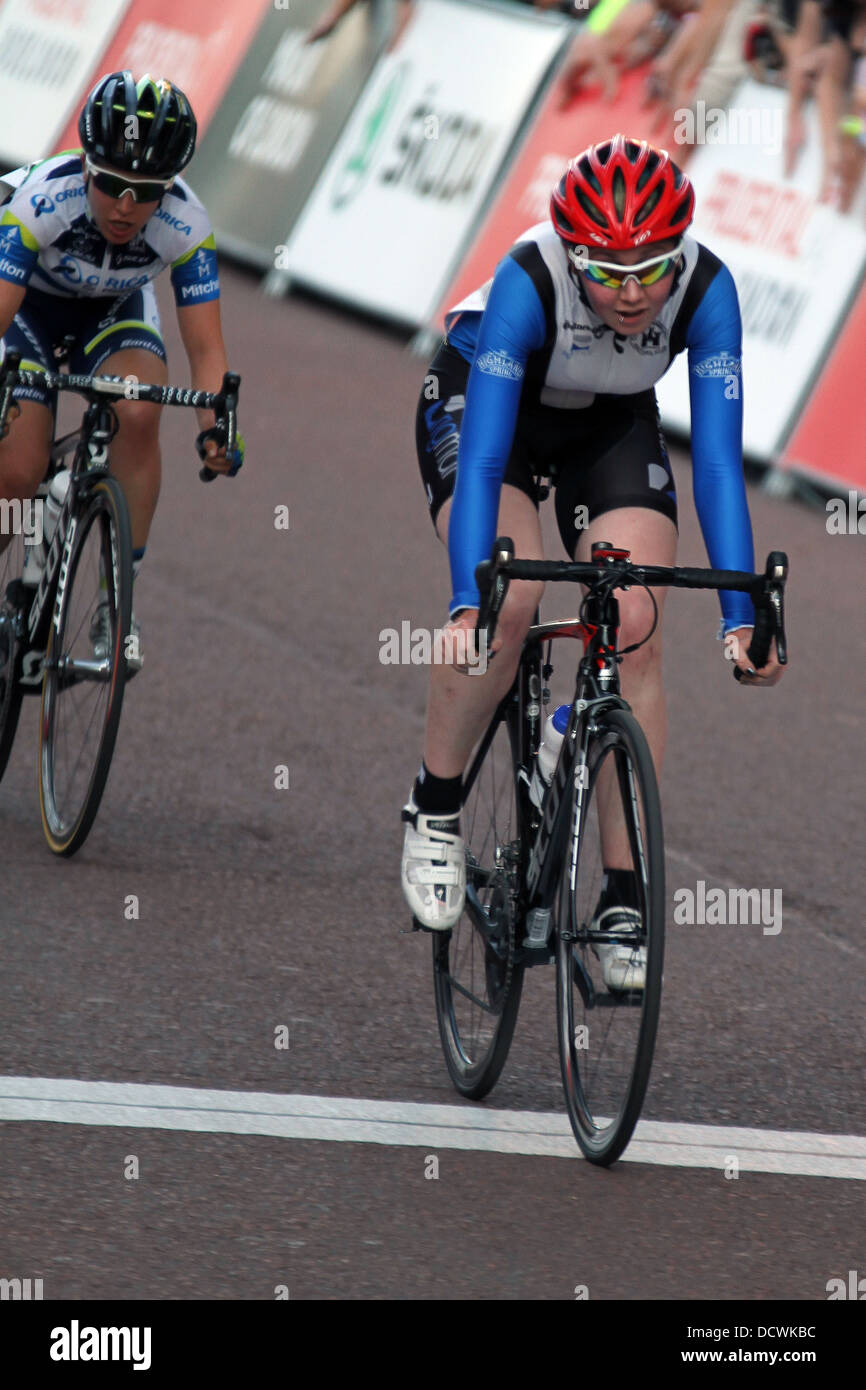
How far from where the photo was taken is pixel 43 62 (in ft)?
58.5

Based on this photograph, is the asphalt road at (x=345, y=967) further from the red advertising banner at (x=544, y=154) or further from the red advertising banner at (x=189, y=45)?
the red advertising banner at (x=189, y=45)

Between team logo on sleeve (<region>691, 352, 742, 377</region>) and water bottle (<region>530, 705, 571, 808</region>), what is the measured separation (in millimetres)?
775

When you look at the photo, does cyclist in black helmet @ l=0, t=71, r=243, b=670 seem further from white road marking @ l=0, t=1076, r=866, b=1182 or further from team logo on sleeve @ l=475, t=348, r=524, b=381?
white road marking @ l=0, t=1076, r=866, b=1182

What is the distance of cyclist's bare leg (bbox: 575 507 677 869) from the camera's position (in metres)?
4.70

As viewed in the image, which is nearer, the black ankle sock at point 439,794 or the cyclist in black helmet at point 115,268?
the black ankle sock at point 439,794

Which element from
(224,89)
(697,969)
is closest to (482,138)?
(224,89)

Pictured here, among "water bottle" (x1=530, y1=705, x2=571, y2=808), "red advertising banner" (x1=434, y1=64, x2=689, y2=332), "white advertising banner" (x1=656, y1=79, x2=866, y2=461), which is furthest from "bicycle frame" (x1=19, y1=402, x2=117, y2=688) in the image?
"red advertising banner" (x1=434, y1=64, x2=689, y2=332)

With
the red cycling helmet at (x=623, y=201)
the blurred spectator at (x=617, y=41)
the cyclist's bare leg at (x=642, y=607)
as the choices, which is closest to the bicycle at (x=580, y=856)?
the cyclist's bare leg at (x=642, y=607)

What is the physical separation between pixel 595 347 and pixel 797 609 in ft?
18.7

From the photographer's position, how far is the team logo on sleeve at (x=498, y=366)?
461 cm

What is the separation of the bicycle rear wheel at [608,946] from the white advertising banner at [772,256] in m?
7.77

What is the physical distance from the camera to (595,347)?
4.79 meters

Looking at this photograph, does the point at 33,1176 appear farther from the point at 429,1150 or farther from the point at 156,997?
the point at 156,997

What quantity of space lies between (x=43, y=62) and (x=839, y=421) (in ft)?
28.4
